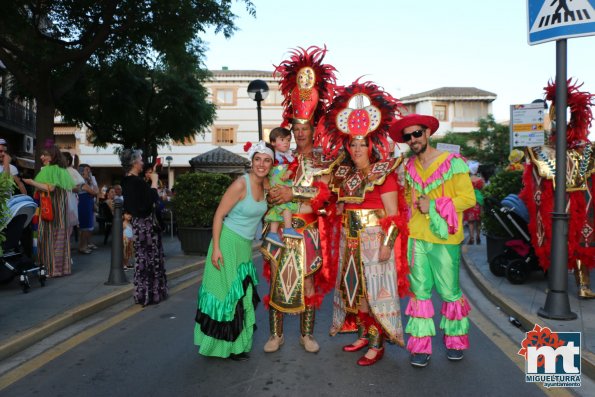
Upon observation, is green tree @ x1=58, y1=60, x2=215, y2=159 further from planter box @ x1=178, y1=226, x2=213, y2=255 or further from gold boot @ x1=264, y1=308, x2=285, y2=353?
gold boot @ x1=264, y1=308, x2=285, y2=353

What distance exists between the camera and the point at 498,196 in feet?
27.2

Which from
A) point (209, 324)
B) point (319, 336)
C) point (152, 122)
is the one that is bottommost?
point (319, 336)

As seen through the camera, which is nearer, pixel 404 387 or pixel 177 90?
pixel 404 387

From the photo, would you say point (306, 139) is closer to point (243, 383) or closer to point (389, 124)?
point (389, 124)

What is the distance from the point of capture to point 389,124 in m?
4.28

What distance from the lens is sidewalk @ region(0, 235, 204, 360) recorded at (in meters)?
4.88

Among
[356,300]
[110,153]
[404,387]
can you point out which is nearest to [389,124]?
[356,300]

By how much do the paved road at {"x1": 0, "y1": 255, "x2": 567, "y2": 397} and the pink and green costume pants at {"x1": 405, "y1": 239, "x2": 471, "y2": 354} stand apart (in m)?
0.22

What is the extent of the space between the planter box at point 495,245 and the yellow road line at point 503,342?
95.4 inches

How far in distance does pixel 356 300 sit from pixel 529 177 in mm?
3673

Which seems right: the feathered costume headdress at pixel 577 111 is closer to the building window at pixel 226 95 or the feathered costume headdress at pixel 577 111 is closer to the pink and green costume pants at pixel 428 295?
the pink and green costume pants at pixel 428 295

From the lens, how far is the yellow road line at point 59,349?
13.0 feet

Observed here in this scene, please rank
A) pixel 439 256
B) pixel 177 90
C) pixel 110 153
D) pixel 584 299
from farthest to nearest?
pixel 110 153, pixel 177 90, pixel 584 299, pixel 439 256

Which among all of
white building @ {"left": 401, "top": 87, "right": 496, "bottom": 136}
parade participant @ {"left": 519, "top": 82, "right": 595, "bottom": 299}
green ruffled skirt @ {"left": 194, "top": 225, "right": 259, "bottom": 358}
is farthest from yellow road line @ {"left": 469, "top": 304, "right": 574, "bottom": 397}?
white building @ {"left": 401, "top": 87, "right": 496, "bottom": 136}
